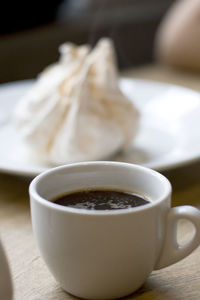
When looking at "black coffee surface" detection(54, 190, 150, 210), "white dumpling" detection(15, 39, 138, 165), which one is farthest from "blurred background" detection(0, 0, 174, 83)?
"black coffee surface" detection(54, 190, 150, 210)

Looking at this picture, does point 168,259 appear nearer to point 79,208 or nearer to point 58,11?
point 79,208

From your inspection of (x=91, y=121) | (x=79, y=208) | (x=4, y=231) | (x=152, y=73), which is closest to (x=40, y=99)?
(x=91, y=121)

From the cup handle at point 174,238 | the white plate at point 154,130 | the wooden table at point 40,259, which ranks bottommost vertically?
the wooden table at point 40,259

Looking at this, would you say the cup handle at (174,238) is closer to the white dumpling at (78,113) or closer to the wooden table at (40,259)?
the wooden table at (40,259)

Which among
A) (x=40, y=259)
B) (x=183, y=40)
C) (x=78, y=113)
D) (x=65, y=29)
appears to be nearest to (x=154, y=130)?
(x=78, y=113)

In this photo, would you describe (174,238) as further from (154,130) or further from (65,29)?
(65,29)

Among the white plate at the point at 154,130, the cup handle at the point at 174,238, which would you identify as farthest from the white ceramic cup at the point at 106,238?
the white plate at the point at 154,130
